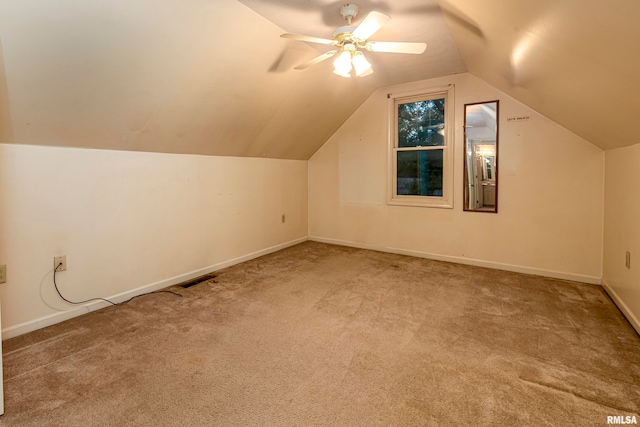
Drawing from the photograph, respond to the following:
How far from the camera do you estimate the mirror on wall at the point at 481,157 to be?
11.4ft

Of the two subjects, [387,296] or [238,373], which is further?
[387,296]

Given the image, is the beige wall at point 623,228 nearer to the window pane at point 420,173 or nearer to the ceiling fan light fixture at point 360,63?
the window pane at point 420,173

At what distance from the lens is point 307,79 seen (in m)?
3.15

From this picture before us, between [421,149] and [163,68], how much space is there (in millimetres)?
3129

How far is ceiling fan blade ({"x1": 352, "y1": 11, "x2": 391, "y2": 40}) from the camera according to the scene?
5.90 ft

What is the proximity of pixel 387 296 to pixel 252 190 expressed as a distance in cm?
226

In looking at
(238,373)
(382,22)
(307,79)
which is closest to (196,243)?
(238,373)

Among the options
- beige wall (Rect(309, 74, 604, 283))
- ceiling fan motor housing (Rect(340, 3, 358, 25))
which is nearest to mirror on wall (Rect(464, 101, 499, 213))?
beige wall (Rect(309, 74, 604, 283))

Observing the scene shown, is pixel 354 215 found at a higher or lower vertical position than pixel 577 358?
higher

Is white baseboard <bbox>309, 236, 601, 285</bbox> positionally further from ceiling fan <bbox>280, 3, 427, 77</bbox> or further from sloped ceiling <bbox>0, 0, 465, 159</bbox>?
ceiling fan <bbox>280, 3, 427, 77</bbox>

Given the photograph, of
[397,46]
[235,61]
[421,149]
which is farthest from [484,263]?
[235,61]

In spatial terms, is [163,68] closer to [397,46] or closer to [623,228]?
[397,46]

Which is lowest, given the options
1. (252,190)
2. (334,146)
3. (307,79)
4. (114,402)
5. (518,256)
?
(114,402)

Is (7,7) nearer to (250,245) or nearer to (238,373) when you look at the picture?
(238,373)
